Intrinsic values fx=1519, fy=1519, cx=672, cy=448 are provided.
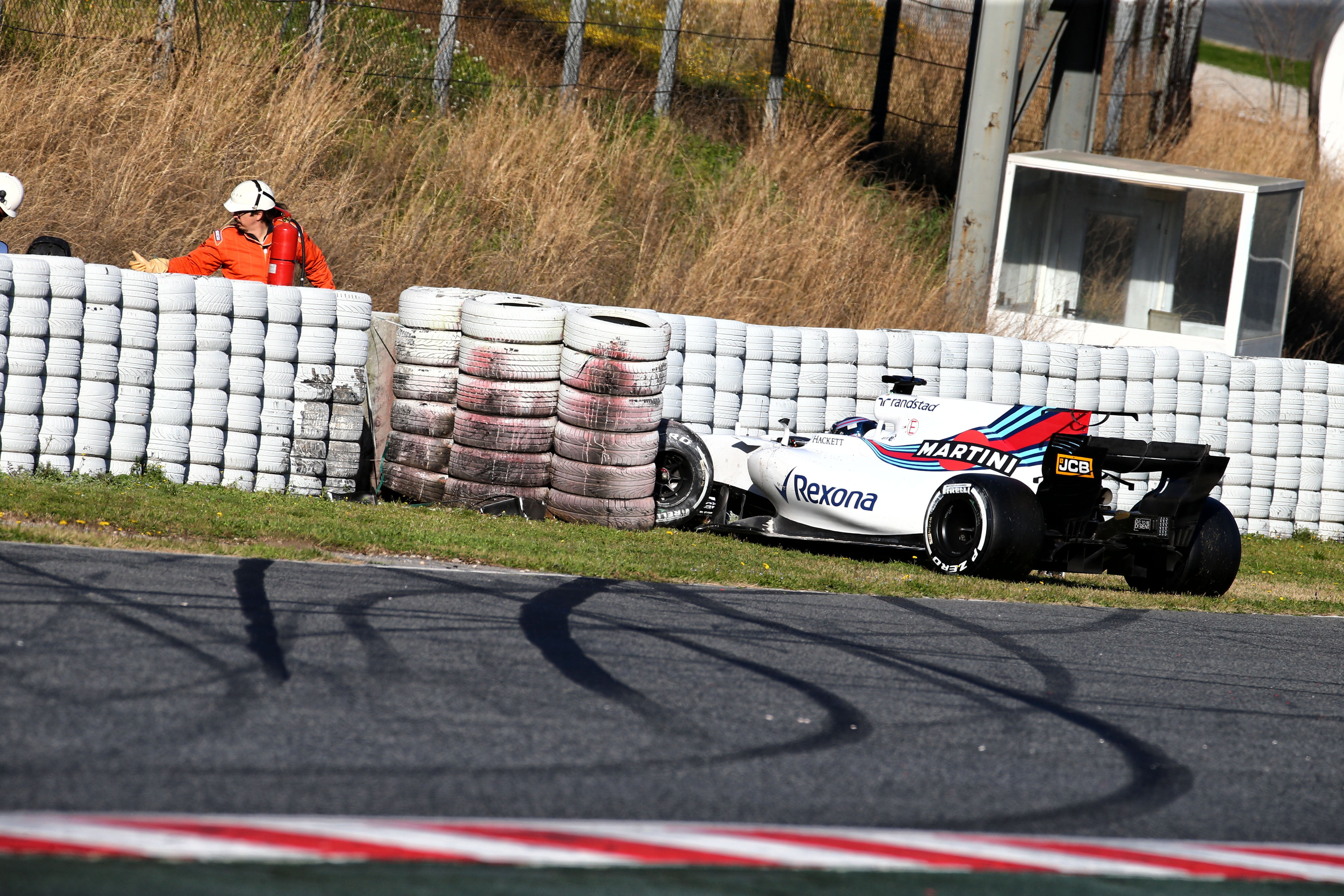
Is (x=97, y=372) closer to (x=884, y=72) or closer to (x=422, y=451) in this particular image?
(x=422, y=451)

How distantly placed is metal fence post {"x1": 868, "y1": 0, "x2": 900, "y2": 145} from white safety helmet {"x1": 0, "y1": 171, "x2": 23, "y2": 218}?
14.7m

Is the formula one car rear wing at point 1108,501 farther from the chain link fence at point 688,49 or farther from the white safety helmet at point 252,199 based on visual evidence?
the chain link fence at point 688,49

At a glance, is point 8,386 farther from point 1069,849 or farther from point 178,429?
point 1069,849

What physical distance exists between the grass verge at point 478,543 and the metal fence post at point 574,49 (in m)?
10.8

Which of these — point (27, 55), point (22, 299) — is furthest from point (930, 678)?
point (27, 55)

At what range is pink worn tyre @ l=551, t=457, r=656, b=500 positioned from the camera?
35.5ft

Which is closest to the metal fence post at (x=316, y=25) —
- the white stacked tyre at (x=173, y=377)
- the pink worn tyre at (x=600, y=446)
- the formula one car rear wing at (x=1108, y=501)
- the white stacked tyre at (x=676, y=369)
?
the white stacked tyre at (x=676, y=369)

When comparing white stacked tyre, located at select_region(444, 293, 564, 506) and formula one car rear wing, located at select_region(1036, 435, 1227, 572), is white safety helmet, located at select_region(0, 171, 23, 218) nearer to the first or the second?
white stacked tyre, located at select_region(444, 293, 564, 506)

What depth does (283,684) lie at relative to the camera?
17.6ft

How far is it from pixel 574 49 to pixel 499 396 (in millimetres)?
11309

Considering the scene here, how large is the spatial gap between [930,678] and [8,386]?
649 centimetres

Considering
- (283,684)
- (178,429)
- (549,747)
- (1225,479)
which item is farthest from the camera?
(1225,479)

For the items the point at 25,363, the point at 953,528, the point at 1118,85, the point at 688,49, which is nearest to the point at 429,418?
the point at 25,363

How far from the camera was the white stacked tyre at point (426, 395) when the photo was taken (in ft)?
35.8
